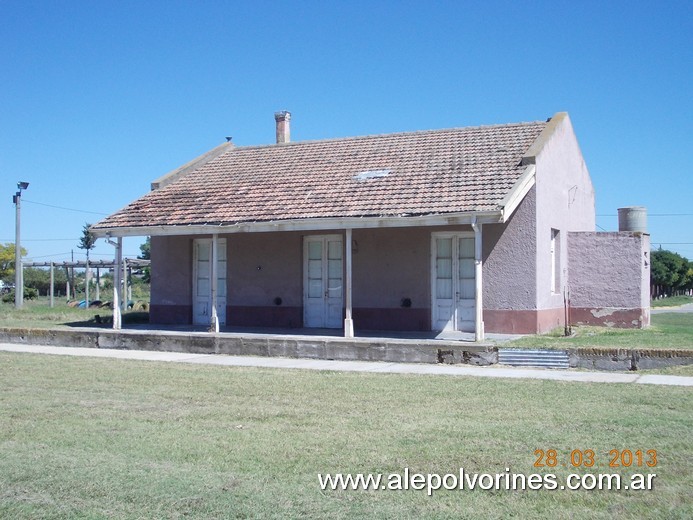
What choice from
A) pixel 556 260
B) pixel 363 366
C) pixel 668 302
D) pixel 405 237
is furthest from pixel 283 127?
pixel 668 302

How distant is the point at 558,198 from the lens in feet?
61.7

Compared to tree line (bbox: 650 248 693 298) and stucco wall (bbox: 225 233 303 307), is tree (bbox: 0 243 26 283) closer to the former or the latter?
stucco wall (bbox: 225 233 303 307)

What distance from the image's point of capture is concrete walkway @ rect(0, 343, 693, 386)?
11219 millimetres

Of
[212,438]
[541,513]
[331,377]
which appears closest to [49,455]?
[212,438]

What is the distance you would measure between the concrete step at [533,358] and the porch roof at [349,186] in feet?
9.17

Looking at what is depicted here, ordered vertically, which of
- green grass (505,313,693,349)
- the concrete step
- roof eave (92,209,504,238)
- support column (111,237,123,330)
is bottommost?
the concrete step

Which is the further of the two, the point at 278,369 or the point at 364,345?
the point at 364,345

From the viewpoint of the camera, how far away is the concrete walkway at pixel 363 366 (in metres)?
11.2

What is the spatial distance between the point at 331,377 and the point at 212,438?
460cm

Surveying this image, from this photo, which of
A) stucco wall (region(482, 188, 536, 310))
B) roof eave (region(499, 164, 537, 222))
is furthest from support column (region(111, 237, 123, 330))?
roof eave (region(499, 164, 537, 222))

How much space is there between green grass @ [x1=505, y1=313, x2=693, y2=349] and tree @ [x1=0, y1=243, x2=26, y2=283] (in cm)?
4708

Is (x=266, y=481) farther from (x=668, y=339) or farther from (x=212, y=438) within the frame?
(x=668, y=339)

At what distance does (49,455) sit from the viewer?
263 inches

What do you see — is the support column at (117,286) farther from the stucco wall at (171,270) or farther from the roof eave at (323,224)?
the stucco wall at (171,270)
